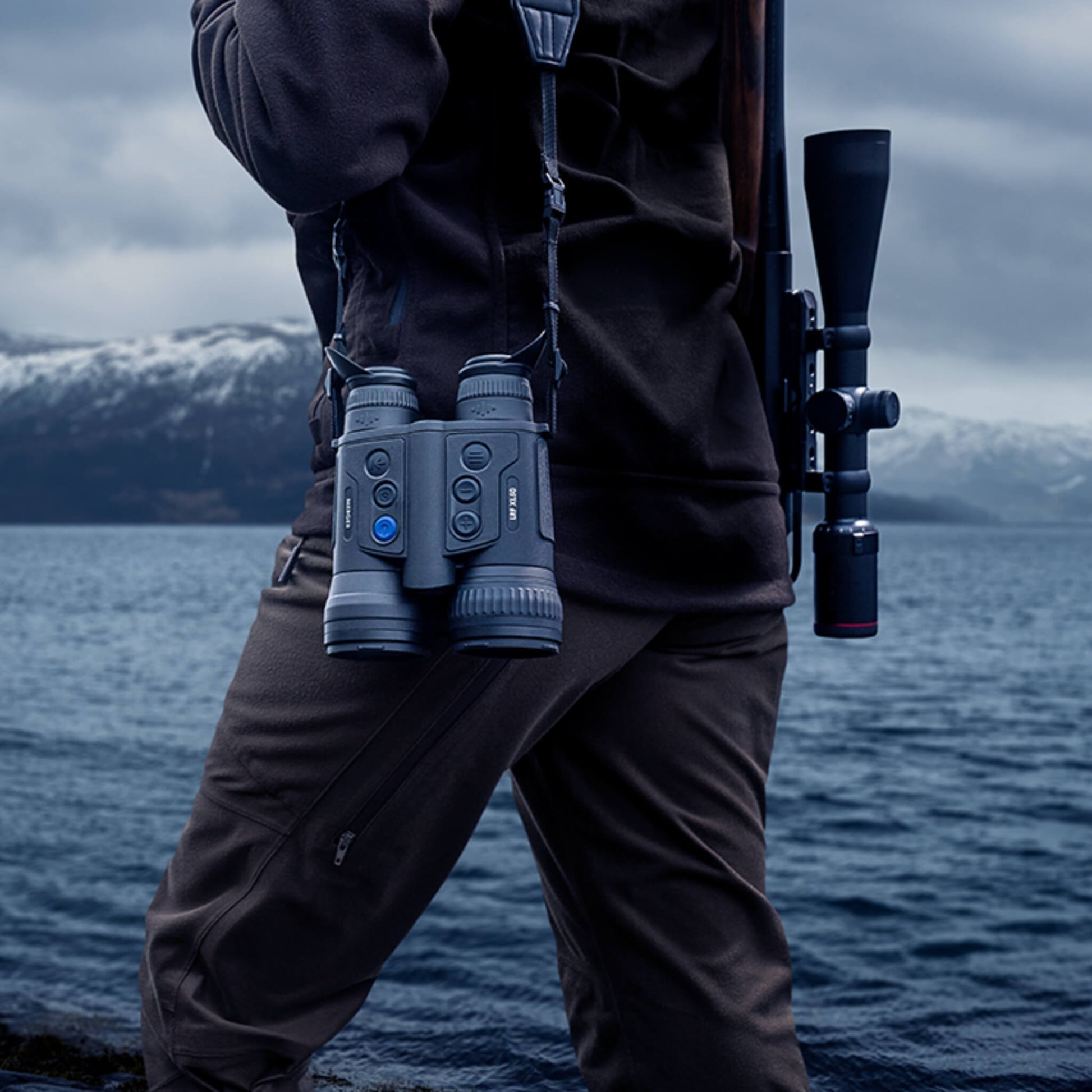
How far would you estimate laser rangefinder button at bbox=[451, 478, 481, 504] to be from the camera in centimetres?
154

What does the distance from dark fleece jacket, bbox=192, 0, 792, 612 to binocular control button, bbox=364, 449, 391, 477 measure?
6.4 inches

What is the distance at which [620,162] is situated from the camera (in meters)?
1.84

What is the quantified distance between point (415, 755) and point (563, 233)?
2.45ft

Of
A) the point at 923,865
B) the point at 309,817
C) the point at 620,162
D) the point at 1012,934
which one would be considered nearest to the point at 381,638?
the point at 309,817

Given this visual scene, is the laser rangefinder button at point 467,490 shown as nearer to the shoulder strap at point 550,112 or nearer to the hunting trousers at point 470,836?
the shoulder strap at point 550,112

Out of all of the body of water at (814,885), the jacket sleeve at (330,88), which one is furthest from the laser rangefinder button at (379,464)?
the body of water at (814,885)

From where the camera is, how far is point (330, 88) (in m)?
1.54

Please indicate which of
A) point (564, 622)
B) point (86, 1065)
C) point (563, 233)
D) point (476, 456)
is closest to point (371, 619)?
point (476, 456)

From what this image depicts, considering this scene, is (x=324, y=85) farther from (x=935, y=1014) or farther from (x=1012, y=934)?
(x=1012, y=934)

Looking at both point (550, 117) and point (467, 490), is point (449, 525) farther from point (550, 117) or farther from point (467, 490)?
point (550, 117)

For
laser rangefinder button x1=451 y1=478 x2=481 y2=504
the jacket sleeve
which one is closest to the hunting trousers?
laser rangefinder button x1=451 y1=478 x2=481 y2=504

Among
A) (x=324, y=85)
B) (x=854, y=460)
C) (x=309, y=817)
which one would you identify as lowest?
(x=309, y=817)

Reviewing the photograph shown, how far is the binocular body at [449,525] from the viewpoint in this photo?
1510 mm

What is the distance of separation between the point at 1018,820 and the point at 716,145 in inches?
609
